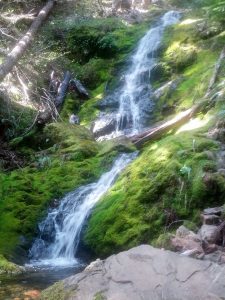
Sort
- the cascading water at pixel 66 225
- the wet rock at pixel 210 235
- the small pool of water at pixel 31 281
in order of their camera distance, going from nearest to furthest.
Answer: the wet rock at pixel 210 235, the small pool of water at pixel 31 281, the cascading water at pixel 66 225

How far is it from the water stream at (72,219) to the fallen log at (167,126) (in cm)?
62

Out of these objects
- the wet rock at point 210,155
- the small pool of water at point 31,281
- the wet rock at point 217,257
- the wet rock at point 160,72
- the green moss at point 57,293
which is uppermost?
the wet rock at point 160,72

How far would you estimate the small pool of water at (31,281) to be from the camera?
17.9ft

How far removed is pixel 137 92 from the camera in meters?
14.3

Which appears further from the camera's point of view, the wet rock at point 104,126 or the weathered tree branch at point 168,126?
the wet rock at point 104,126

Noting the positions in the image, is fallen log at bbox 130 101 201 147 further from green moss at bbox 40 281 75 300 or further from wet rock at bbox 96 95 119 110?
green moss at bbox 40 281 75 300

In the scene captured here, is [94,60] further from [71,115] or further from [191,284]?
[191,284]

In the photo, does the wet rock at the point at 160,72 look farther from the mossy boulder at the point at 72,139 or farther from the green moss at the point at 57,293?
the green moss at the point at 57,293

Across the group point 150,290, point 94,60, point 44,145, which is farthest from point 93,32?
point 150,290

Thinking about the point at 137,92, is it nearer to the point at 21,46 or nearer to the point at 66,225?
the point at 21,46

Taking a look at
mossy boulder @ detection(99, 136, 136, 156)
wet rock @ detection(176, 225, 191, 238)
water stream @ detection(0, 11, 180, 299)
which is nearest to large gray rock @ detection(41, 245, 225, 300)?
wet rock @ detection(176, 225, 191, 238)

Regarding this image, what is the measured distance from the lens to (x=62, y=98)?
1480 cm

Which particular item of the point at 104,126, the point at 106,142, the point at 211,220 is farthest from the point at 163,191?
the point at 104,126

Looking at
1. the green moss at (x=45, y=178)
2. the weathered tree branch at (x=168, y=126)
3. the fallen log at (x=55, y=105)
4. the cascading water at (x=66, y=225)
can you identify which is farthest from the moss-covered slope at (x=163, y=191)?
the fallen log at (x=55, y=105)
